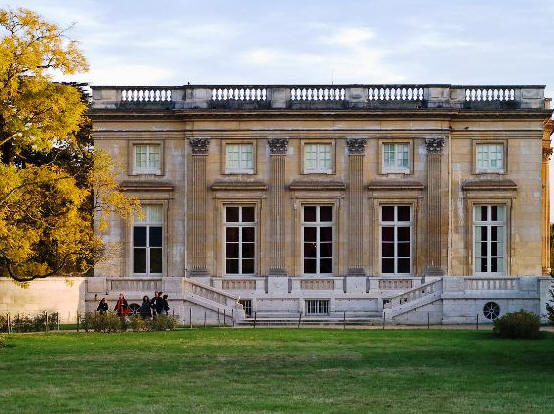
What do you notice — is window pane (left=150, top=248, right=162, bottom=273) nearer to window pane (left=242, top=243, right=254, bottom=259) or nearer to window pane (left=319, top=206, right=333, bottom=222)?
window pane (left=242, top=243, right=254, bottom=259)

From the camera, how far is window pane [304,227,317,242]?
55469 millimetres

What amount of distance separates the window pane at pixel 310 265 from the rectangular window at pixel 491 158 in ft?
27.1

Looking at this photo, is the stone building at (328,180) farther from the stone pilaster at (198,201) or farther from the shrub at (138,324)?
the shrub at (138,324)

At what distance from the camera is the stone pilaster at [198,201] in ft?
181

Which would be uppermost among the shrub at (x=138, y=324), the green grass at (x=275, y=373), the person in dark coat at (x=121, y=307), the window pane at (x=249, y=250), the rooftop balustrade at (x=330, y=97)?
the rooftop balustrade at (x=330, y=97)

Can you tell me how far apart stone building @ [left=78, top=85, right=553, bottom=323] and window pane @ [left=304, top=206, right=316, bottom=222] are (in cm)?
5

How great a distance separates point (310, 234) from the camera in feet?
182

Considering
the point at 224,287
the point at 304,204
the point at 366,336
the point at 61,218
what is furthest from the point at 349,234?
the point at 61,218

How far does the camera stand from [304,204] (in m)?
55.3

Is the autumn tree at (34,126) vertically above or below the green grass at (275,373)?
above

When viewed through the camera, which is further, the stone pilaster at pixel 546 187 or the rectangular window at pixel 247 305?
the stone pilaster at pixel 546 187

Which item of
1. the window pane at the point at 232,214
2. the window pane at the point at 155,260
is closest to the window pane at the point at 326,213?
the window pane at the point at 232,214

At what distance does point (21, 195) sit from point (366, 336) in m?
11.9

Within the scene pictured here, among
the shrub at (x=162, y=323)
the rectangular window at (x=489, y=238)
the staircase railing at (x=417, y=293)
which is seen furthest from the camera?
the rectangular window at (x=489, y=238)
